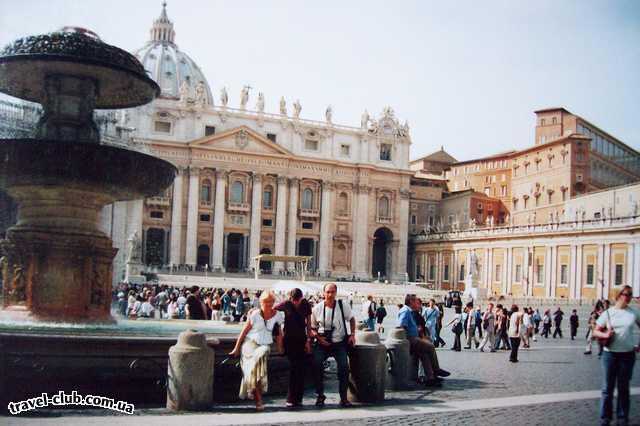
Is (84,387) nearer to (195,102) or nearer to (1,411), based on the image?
(1,411)

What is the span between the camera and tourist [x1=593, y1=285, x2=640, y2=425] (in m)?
6.95

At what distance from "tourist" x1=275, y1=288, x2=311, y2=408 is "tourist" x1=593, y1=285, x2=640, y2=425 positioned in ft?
9.20

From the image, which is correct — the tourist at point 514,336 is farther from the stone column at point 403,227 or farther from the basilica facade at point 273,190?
the stone column at point 403,227

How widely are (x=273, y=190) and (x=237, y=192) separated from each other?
3034mm

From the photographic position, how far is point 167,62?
87.9 m

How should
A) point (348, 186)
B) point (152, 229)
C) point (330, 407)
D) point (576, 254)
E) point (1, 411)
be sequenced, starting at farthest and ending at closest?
point (348, 186)
point (152, 229)
point (576, 254)
point (330, 407)
point (1, 411)

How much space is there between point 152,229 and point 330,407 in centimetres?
5201

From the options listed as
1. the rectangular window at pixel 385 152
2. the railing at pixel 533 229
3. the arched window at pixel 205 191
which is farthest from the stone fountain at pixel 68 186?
the rectangular window at pixel 385 152

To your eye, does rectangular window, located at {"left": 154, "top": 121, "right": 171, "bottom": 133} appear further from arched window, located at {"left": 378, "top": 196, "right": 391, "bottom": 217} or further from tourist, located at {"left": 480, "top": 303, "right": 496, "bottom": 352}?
tourist, located at {"left": 480, "top": 303, "right": 496, "bottom": 352}

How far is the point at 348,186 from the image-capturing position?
64.3 m

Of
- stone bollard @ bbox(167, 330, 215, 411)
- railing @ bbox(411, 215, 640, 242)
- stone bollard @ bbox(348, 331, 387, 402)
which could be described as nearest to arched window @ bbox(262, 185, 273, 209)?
railing @ bbox(411, 215, 640, 242)

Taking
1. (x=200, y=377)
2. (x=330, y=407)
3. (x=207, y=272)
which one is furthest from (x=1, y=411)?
(x=207, y=272)

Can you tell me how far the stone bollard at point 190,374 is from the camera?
23.3 ft

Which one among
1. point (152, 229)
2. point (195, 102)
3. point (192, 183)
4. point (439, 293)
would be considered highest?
point (195, 102)
